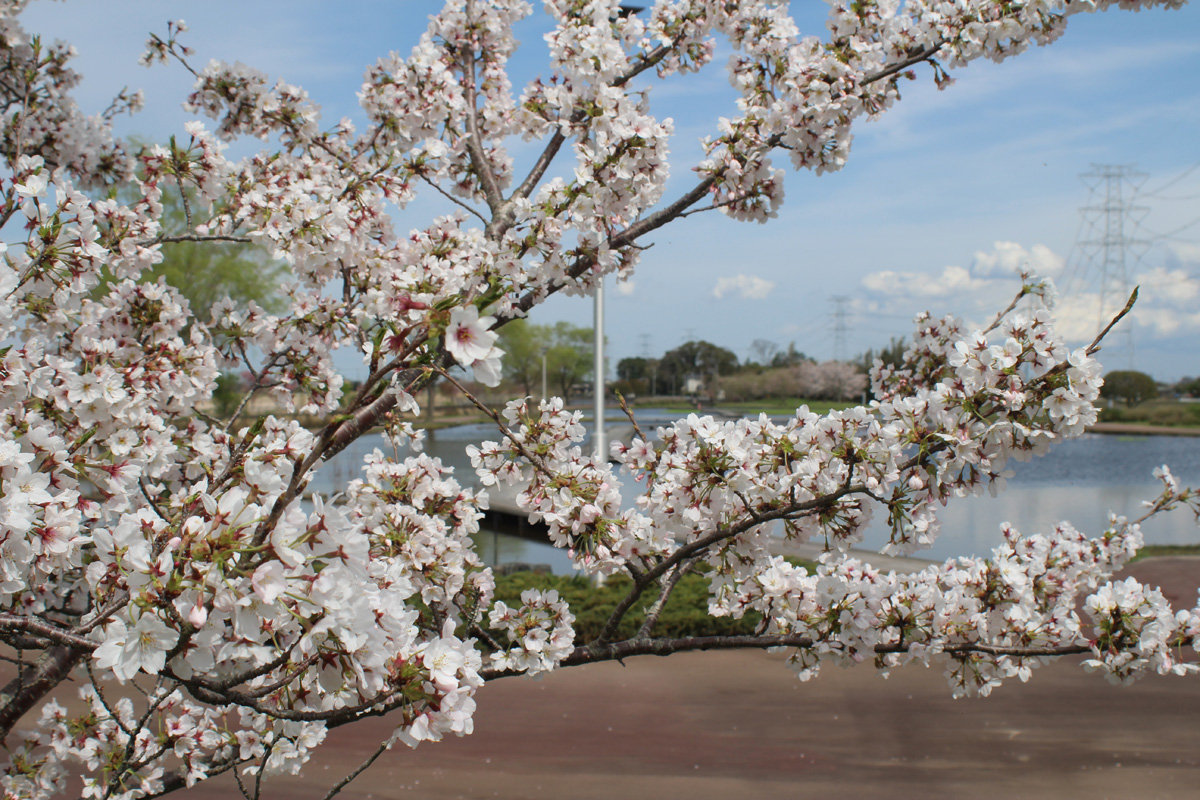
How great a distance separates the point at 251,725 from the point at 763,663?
4.84 meters

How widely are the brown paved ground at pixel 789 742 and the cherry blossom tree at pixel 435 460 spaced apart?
6.11ft

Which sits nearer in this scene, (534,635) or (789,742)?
(534,635)

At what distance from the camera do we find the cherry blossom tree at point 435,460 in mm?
1106

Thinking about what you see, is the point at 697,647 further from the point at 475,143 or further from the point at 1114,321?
the point at 475,143

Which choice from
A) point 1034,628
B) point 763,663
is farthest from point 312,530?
point 763,663

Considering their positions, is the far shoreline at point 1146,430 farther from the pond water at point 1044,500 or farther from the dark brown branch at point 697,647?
the dark brown branch at point 697,647

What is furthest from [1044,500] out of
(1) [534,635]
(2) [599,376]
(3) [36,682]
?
(3) [36,682]

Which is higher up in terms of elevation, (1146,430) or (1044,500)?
(1146,430)

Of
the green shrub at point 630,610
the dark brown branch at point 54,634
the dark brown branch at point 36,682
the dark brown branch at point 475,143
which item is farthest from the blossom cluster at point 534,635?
the green shrub at point 630,610

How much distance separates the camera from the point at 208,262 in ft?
79.5

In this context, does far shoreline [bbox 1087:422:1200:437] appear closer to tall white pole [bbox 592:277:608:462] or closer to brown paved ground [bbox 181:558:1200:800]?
tall white pole [bbox 592:277:608:462]

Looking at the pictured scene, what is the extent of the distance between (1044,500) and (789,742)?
1681 centimetres

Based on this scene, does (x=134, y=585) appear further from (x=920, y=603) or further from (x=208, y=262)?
(x=208, y=262)

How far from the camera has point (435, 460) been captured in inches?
95.3
